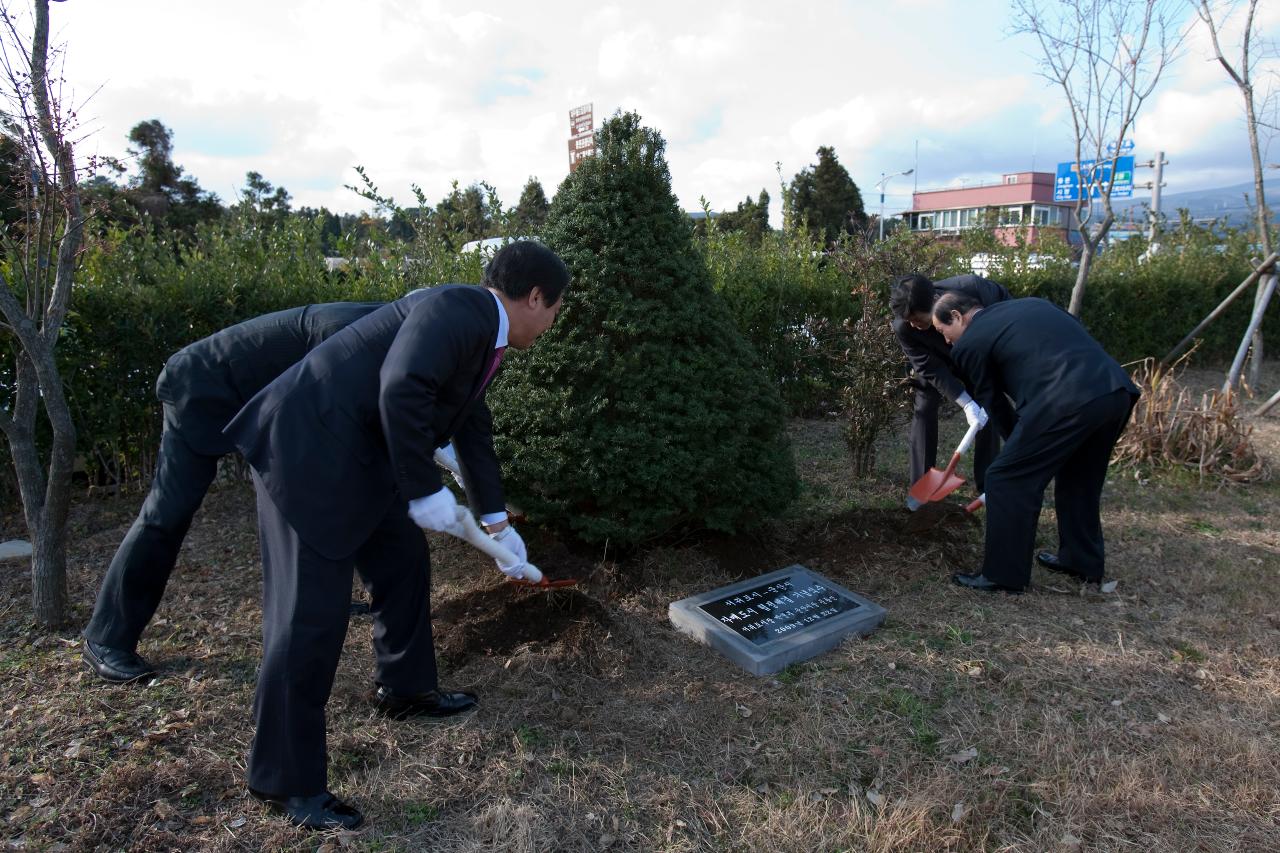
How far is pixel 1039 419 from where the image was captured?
3.84 metres

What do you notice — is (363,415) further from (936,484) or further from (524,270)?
(936,484)

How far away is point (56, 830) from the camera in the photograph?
2.32 m

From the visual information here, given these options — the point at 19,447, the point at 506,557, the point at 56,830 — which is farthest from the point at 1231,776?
the point at 19,447

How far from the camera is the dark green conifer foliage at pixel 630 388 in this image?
367cm

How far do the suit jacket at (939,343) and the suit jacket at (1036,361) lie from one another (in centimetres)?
66

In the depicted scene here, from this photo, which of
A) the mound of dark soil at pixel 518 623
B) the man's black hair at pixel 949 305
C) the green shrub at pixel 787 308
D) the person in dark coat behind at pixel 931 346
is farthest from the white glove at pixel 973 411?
the mound of dark soil at pixel 518 623

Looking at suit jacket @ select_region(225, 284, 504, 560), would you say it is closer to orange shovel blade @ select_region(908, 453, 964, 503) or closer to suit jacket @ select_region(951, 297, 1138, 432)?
suit jacket @ select_region(951, 297, 1138, 432)

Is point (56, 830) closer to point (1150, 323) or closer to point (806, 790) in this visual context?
point (806, 790)

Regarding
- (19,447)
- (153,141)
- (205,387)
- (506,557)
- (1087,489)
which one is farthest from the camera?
(153,141)

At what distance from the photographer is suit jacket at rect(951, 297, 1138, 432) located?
12.4 feet

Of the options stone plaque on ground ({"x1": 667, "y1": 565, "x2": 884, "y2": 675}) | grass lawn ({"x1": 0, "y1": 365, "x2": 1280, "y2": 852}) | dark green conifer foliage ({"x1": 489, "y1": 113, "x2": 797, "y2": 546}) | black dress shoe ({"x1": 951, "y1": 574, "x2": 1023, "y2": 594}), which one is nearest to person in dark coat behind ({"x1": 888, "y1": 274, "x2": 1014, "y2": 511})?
black dress shoe ({"x1": 951, "y1": 574, "x2": 1023, "y2": 594})

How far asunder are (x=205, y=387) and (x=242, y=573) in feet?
5.31

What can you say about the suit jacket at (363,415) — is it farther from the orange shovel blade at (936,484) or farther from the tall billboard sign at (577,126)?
the tall billboard sign at (577,126)

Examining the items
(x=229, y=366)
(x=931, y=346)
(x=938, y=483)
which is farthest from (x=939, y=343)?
(x=229, y=366)
